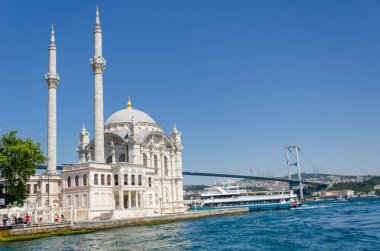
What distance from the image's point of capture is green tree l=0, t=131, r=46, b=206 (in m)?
34.7

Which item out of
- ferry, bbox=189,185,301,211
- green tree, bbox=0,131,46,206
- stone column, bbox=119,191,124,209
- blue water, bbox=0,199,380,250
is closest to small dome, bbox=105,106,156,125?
stone column, bbox=119,191,124,209

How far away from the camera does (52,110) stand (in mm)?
47875

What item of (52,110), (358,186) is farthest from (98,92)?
(358,186)

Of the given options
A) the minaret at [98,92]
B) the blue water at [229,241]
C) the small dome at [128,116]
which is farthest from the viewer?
the small dome at [128,116]

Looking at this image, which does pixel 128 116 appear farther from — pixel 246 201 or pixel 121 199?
pixel 246 201

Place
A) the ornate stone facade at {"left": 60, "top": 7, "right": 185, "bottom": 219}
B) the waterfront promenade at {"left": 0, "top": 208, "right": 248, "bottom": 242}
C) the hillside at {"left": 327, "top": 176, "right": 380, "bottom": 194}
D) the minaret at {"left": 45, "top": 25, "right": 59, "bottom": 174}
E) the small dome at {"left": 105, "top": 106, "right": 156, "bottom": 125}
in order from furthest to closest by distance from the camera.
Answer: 1. the hillside at {"left": 327, "top": 176, "right": 380, "bottom": 194}
2. the small dome at {"left": 105, "top": 106, "right": 156, "bottom": 125}
3. the minaret at {"left": 45, "top": 25, "right": 59, "bottom": 174}
4. the ornate stone facade at {"left": 60, "top": 7, "right": 185, "bottom": 219}
5. the waterfront promenade at {"left": 0, "top": 208, "right": 248, "bottom": 242}

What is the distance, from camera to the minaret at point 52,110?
155 ft

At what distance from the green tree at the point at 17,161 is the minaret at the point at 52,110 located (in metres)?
10.6

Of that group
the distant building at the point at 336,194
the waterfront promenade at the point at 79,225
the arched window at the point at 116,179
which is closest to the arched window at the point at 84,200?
the arched window at the point at 116,179

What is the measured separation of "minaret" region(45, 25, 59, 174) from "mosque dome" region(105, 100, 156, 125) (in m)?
9.53

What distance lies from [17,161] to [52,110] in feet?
45.4

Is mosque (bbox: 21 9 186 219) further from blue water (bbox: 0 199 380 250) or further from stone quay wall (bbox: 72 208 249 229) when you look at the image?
blue water (bbox: 0 199 380 250)

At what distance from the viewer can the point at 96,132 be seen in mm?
44188

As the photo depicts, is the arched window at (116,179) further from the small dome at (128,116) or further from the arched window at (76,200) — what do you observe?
the small dome at (128,116)
